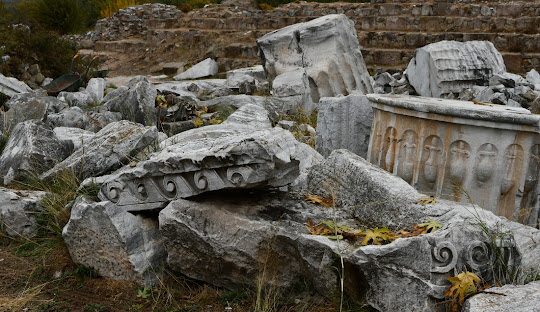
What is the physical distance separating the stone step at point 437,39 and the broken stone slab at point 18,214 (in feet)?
35.3

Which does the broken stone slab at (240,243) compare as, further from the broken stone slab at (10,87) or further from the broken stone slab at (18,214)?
the broken stone slab at (10,87)

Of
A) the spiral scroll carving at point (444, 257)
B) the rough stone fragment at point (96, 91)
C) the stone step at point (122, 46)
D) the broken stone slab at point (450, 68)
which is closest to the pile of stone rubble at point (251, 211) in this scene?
the spiral scroll carving at point (444, 257)

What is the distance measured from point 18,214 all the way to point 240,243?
187 centimetres

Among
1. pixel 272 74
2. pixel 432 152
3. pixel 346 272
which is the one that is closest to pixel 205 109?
pixel 272 74

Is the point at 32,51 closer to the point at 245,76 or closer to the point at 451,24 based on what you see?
the point at 245,76

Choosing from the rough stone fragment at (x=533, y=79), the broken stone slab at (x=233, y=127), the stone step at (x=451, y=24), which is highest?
the stone step at (x=451, y=24)

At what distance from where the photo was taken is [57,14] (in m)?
19.1

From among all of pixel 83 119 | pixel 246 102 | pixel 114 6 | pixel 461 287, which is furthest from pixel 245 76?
pixel 114 6

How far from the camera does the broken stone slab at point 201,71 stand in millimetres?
12711

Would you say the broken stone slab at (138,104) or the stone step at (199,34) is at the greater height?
the stone step at (199,34)

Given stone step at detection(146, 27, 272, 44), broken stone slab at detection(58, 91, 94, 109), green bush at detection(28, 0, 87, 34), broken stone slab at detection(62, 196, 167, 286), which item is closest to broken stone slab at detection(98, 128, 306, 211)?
broken stone slab at detection(62, 196, 167, 286)

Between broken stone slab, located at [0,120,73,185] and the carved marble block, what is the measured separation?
2.89 meters

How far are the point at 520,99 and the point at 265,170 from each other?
5846 mm

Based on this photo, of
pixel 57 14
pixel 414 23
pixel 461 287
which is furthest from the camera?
pixel 57 14
